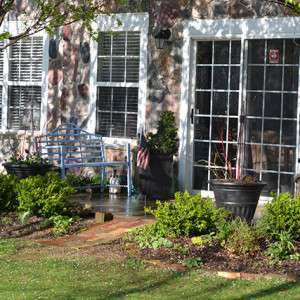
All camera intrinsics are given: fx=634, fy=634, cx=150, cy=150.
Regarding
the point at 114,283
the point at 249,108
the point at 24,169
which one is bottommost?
the point at 114,283

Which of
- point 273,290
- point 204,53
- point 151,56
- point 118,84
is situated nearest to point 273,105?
point 204,53

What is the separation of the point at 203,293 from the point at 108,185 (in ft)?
17.6

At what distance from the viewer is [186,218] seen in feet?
19.1

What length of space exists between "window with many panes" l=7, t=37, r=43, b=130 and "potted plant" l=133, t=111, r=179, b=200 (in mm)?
2566

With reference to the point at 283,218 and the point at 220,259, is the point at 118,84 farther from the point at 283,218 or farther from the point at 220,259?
the point at 220,259

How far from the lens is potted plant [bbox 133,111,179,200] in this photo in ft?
30.4

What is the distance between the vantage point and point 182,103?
9.48 metres

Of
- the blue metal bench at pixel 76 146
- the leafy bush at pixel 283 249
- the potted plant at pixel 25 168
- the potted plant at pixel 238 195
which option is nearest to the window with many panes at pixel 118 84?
the blue metal bench at pixel 76 146

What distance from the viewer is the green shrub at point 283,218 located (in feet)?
18.7

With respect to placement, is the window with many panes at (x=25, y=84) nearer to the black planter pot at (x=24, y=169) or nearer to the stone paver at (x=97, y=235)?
the black planter pot at (x=24, y=169)

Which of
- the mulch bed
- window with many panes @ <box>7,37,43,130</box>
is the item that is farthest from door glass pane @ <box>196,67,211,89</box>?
the mulch bed

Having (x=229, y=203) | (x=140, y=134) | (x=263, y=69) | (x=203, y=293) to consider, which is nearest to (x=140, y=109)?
(x=140, y=134)

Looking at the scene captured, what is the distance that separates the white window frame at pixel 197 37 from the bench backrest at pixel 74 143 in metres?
1.36

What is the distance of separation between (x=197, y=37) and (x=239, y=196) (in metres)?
3.58
